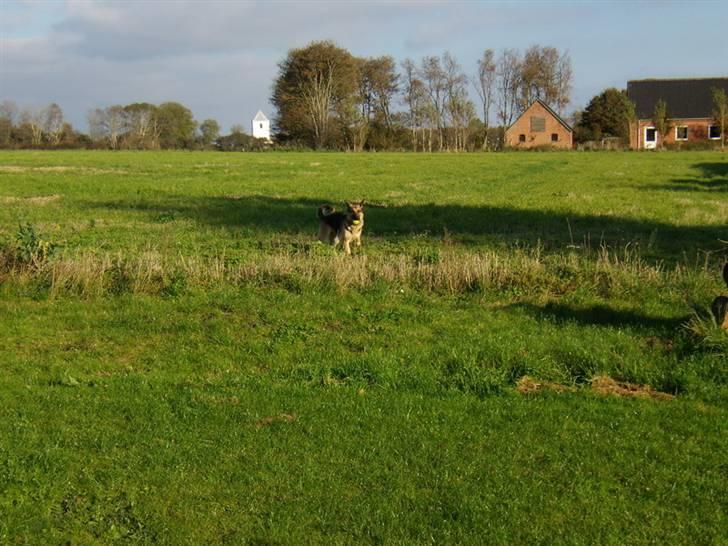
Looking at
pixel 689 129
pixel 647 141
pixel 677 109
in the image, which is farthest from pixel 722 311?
pixel 677 109

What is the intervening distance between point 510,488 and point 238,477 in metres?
1.85

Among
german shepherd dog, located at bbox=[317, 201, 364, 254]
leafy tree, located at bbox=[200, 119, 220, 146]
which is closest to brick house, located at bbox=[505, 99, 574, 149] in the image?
leafy tree, located at bbox=[200, 119, 220, 146]

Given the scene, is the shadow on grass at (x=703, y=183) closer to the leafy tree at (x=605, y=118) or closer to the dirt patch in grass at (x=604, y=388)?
the dirt patch in grass at (x=604, y=388)

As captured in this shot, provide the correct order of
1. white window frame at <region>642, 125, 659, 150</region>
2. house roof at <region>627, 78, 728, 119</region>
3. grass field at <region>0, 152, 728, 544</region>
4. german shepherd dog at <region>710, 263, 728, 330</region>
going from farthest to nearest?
house roof at <region>627, 78, 728, 119</region>
white window frame at <region>642, 125, 659, 150</region>
german shepherd dog at <region>710, 263, 728, 330</region>
grass field at <region>0, 152, 728, 544</region>

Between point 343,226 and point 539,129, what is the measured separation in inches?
3481

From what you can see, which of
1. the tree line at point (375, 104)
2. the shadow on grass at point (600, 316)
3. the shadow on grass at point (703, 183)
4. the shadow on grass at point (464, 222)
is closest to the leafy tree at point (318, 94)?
the tree line at point (375, 104)

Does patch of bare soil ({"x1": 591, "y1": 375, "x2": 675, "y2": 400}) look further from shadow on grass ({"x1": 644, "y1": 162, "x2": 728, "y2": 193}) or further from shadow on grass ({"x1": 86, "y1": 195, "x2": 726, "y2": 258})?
shadow on grass ({"x1": 644, "y1": 162, "x2": 728, "y2": 193})

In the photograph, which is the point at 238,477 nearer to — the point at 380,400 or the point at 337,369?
the point at 380,400

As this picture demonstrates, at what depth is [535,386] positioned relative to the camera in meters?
7.03

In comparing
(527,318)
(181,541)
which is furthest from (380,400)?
A: (527,318)

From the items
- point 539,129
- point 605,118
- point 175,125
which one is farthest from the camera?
point 175,125

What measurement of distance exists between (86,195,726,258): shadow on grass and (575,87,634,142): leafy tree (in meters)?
73.7

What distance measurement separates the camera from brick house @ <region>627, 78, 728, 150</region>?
8481 centimetres

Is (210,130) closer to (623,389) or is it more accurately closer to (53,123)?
(53,123)
